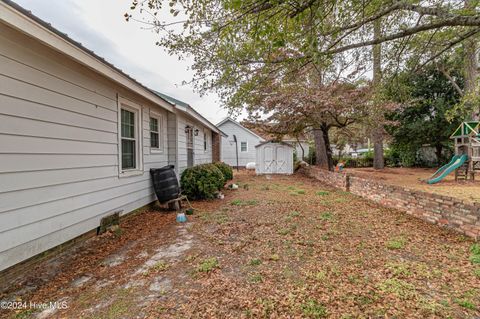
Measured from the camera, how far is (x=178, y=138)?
23.1ft

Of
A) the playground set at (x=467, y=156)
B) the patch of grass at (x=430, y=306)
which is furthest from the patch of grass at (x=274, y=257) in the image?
the playground set at (x=467, y=156)

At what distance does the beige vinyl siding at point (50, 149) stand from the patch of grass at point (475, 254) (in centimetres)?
554

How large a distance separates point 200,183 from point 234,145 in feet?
49.1

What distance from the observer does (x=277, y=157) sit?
15211mm

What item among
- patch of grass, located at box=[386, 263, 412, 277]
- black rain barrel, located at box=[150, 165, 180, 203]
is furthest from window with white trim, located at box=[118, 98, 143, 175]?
patch of grass, located at box=[386, 263, 412, 277]

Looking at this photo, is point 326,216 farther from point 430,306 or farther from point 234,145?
point 234,145

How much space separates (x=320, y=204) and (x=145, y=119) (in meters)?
5.17

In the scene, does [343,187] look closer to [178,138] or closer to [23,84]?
[178,138]

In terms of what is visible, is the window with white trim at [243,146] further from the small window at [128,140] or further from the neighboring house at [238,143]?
the small window at [128,140]

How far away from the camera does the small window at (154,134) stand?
19.6 ft

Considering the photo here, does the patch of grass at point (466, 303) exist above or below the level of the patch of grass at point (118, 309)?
below

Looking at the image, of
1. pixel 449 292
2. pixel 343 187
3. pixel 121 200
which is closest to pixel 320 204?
pixel 343 187

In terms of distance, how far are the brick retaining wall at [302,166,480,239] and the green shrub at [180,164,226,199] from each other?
180 inches

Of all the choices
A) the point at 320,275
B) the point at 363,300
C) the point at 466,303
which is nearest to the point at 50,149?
the point at 320,275
